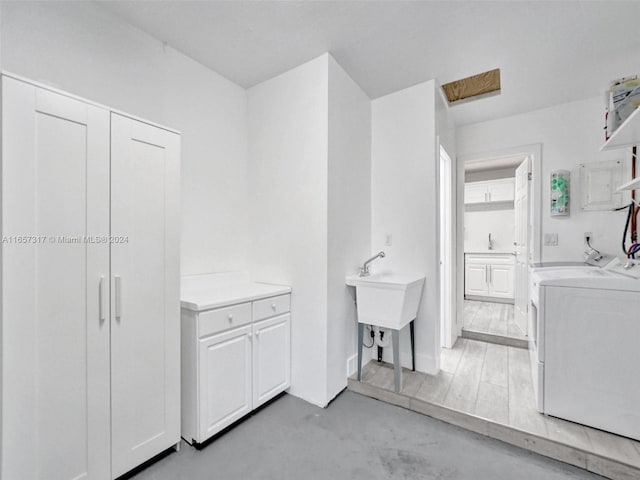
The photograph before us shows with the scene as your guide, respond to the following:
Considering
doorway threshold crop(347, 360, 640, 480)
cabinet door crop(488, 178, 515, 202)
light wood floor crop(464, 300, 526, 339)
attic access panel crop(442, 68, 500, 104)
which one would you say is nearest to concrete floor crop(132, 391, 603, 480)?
doorway threshold crop(347, 360, 640, 480)

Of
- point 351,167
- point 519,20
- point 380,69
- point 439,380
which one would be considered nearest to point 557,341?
point 439,380

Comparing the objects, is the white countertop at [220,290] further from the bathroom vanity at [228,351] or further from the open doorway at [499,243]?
the open doorway at [499,243]

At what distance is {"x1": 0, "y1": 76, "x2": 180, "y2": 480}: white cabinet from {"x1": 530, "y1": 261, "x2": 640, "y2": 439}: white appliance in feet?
7.57

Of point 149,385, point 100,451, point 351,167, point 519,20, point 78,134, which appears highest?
point 519,20

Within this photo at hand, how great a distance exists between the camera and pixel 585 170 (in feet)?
9.32

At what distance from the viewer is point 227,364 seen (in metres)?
1.78

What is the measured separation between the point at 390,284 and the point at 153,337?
5.10ft

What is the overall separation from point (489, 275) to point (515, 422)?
12.3 feet

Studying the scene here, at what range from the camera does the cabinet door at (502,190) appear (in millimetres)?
4984

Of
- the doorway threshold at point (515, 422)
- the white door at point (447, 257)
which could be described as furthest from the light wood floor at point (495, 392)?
the white door at point (447, 257)

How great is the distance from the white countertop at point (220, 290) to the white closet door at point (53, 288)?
0.48m

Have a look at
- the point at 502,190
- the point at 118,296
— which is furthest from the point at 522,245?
the point at 118,296

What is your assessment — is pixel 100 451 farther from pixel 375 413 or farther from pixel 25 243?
pixel 375 413

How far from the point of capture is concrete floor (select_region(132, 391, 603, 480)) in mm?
1508
